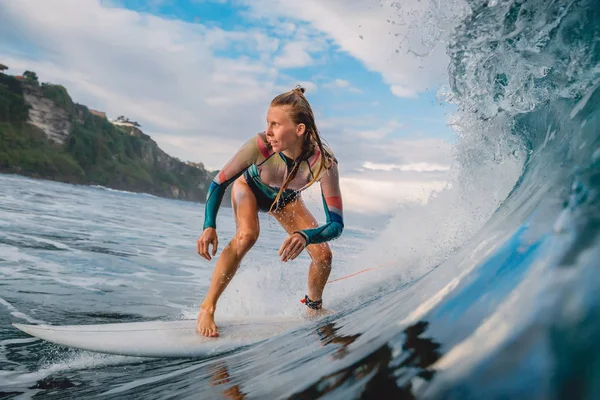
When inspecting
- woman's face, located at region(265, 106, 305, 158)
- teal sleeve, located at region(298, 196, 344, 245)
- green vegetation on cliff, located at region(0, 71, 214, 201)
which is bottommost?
teal sleeve, located at region(298, 196, 344, 245)

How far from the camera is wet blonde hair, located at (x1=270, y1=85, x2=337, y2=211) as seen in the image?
304 centimetres

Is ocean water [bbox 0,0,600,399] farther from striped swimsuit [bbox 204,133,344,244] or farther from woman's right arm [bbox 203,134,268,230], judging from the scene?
woman's right arm [bbox 203,134,268,230]

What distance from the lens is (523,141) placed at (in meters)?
3.25

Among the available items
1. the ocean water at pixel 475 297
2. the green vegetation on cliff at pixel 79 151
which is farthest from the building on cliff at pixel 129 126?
the ocean water at pixel 475 297

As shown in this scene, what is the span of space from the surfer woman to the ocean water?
1.90ft

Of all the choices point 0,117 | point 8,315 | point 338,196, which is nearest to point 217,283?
point 338,196

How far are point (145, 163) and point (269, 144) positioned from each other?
81527 mm

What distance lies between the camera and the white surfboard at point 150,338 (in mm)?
2910

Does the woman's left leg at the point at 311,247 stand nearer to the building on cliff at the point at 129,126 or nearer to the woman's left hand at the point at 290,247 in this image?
the woman's left hand at the point at 290,247

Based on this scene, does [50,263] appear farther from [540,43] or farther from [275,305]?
[540,43]

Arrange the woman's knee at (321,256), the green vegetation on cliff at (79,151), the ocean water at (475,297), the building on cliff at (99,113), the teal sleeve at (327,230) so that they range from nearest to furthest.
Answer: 1. the ocean water at (475,297)
2. the teal sleeve at (327,230)
3. the woman's knee at (321,256)
4. the green vegetation on cliff at (79,151)
5. the building on cliff at (99,113)

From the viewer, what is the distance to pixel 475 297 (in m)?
1.38

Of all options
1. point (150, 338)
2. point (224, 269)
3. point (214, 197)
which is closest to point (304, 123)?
point (214, 197)

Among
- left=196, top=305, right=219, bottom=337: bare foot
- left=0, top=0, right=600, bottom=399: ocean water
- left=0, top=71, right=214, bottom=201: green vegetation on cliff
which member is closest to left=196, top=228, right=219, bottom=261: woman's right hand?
left=196, top=305, right=219, bottom=337: bare foot
